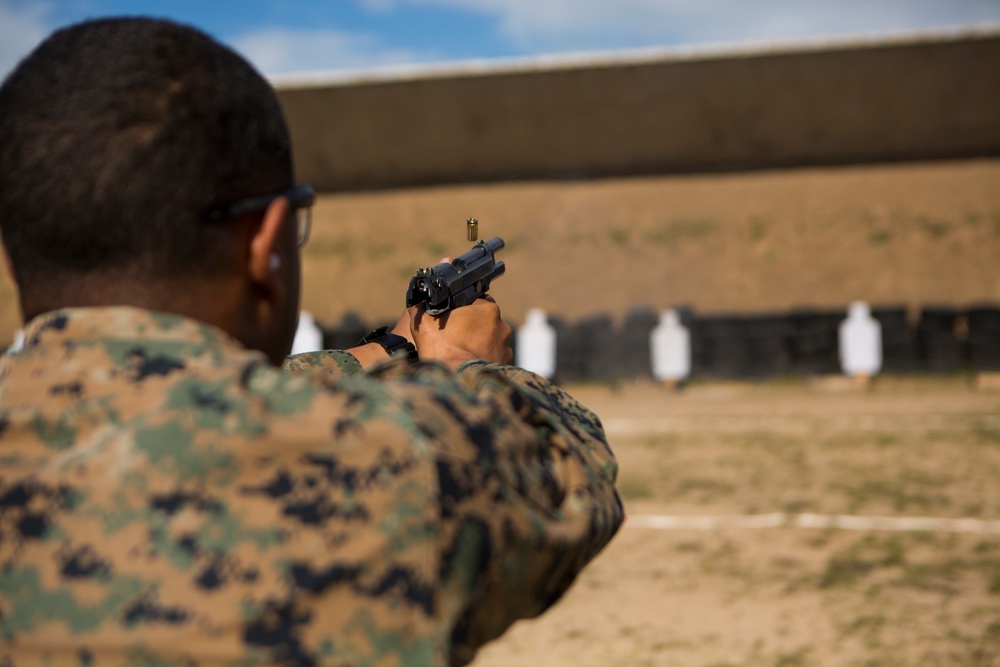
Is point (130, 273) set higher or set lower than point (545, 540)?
higher

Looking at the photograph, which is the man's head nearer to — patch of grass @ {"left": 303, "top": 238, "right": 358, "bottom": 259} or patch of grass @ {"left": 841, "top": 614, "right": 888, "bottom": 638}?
patch of grass @ {"left": 841, "top": 614, "right": 888, "bottom": 638}

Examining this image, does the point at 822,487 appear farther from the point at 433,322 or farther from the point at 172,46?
the point at 172,46

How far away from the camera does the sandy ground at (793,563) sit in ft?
12.3

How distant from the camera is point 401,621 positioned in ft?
3.08

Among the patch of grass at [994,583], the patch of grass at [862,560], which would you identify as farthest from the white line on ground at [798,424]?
the patch of grass at [994,583]

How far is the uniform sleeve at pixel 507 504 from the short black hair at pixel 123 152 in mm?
304

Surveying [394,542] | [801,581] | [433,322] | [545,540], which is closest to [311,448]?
[394,542]

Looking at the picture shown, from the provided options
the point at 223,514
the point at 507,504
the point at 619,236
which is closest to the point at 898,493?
the point at 507,504

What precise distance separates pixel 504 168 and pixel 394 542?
50.8 feet

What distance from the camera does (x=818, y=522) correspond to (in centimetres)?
527

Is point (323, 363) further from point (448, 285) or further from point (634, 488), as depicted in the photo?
point (634, 488)

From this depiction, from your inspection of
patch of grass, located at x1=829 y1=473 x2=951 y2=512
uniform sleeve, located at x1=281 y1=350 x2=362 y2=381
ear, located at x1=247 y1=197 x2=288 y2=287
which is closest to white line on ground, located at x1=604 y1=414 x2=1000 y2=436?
patch of grass, located at x1=829 y1=473 x2=951 y2=512

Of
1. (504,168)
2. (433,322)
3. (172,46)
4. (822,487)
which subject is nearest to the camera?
(172,46)

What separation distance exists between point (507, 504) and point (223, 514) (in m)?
0.27
